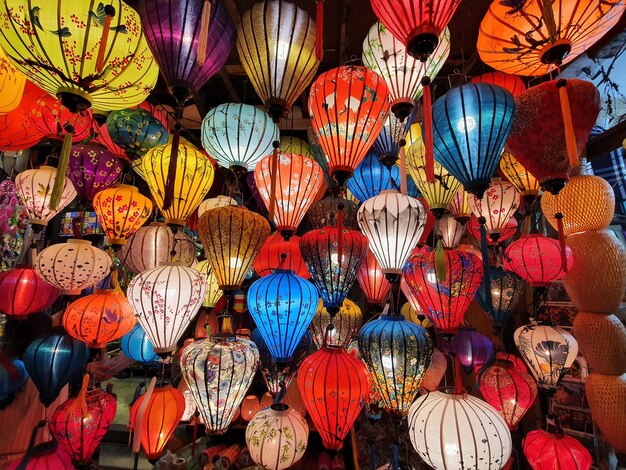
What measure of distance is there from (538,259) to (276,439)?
6.20 feet

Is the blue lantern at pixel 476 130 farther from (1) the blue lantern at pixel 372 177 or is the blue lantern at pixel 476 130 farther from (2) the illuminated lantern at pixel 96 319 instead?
(2) the illuminated lantern at pixel 96 319

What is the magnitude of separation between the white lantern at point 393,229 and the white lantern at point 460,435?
2.09 feet

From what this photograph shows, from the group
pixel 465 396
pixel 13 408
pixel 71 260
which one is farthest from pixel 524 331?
pixel 13 408

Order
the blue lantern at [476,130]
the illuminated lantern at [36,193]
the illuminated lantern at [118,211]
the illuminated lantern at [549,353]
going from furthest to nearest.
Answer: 1. the illuminated lantern at [118,211]
2. the illuminated lantern at [36,193]
3. the illuminated lantern at [549,353]
4. the blue lantern at [476,130]

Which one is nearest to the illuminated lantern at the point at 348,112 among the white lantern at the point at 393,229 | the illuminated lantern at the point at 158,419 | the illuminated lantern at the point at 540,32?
the white lantern at the point at 393,229

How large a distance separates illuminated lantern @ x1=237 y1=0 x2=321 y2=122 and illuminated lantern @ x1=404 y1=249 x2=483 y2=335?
109 cm

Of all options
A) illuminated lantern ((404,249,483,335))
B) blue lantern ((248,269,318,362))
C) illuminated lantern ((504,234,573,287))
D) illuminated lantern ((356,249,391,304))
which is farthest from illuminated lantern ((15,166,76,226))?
illuminated lantern ((504,234,573,287))

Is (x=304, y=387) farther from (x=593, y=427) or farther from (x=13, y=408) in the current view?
(x=13, y=408)

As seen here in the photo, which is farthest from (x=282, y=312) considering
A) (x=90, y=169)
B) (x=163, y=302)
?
(x=90, y=169)

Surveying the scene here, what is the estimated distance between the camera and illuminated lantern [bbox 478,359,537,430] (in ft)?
6.22

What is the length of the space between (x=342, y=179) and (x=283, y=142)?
1294 mm

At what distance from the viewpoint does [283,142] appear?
2623 mm

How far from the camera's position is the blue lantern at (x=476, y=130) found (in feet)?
3.95

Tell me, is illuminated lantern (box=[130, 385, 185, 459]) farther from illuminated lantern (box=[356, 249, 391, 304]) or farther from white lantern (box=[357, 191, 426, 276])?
white lantern (box=[357, 191, 426, 276])
